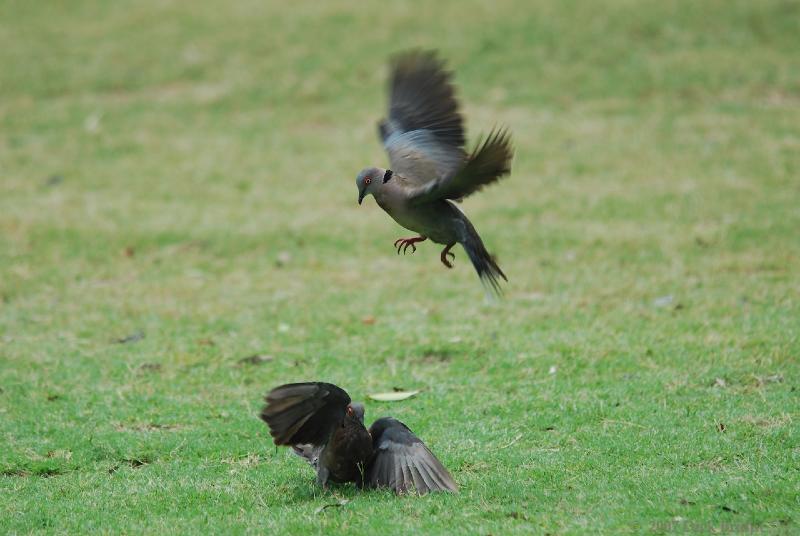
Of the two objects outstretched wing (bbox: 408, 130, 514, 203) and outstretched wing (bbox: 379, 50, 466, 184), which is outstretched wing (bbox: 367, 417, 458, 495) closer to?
outstretched wing (bbox: 408, 130, 514, 203)

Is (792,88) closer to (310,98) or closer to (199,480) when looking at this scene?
(310,98)

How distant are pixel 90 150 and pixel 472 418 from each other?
33.0 feet

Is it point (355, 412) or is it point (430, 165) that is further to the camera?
point (430, 165)

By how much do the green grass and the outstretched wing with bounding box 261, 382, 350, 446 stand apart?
364 millimetres

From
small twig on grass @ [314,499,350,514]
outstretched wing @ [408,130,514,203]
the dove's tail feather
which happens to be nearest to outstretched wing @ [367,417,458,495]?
small twig on grass @ [314,499,350,514]

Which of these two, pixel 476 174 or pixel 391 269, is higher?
pixel 476 174

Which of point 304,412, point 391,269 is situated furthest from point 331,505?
point 391,269

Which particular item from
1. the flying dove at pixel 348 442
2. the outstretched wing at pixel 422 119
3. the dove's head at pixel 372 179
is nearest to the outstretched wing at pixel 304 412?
the flying dove at pixel 348 442

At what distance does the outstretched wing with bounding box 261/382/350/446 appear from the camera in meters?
5.43

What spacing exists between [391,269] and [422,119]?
4369 millimetres

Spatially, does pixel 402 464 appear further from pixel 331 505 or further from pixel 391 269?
pixel 391 269

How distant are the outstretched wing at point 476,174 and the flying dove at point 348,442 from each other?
1.16 m

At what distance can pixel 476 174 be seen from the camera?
17.8ft

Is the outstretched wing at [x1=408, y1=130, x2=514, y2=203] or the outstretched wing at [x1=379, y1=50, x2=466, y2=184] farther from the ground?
the outstretched wing at [x1=379, y1=50, x2=466, y2=184]
